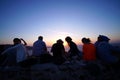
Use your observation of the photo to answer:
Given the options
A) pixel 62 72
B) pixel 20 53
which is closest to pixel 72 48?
pixel 62 72

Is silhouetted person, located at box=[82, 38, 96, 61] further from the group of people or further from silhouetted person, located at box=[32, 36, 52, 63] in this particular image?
silhouetted person, located at box=[32, 36, 52, 63]

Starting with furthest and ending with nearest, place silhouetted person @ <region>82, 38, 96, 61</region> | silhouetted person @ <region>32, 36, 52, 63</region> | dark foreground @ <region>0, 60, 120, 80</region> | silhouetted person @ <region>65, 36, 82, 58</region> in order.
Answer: silhouetted person @ <region>65, 36, 82, 58</region> < silhouetted person @ <region>32, 36, 52, 63</region> < silhouetted person @ <region>82, 38, 96, 61</region> < dark foreground @ <region>0, 60, 120, 80</region>

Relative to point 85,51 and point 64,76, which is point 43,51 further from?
point 64,76

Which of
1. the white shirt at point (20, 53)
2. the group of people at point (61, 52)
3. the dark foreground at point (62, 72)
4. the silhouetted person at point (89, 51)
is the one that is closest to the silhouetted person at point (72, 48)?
the group of people at point (61, 52)

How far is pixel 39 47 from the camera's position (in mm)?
11750

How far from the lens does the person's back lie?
38.6 ft

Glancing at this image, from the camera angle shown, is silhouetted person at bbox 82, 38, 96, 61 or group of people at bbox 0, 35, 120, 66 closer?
group of people at bbox 0, 35, 120, 66

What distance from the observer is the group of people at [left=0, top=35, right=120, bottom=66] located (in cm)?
933

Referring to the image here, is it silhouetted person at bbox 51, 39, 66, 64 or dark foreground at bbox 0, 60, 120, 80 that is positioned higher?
silhouetted person at bbox 51, 39, 66, 64

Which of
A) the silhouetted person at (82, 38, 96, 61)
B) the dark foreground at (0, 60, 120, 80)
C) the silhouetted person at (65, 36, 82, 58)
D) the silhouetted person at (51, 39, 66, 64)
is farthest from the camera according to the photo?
the silhouetted person at (65, 36, 82, 58)

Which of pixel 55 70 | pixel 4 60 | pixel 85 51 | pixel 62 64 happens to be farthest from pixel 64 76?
pixel 4 60

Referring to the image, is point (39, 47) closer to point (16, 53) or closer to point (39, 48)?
point (39, 48)

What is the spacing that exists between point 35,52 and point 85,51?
349 centimetres

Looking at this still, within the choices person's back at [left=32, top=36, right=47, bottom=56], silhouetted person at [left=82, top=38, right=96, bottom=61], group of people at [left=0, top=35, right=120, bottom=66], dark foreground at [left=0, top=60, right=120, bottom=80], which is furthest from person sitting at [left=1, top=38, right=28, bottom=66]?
silhouetted person at [left=82, top=38, right=96, bottom=61]
